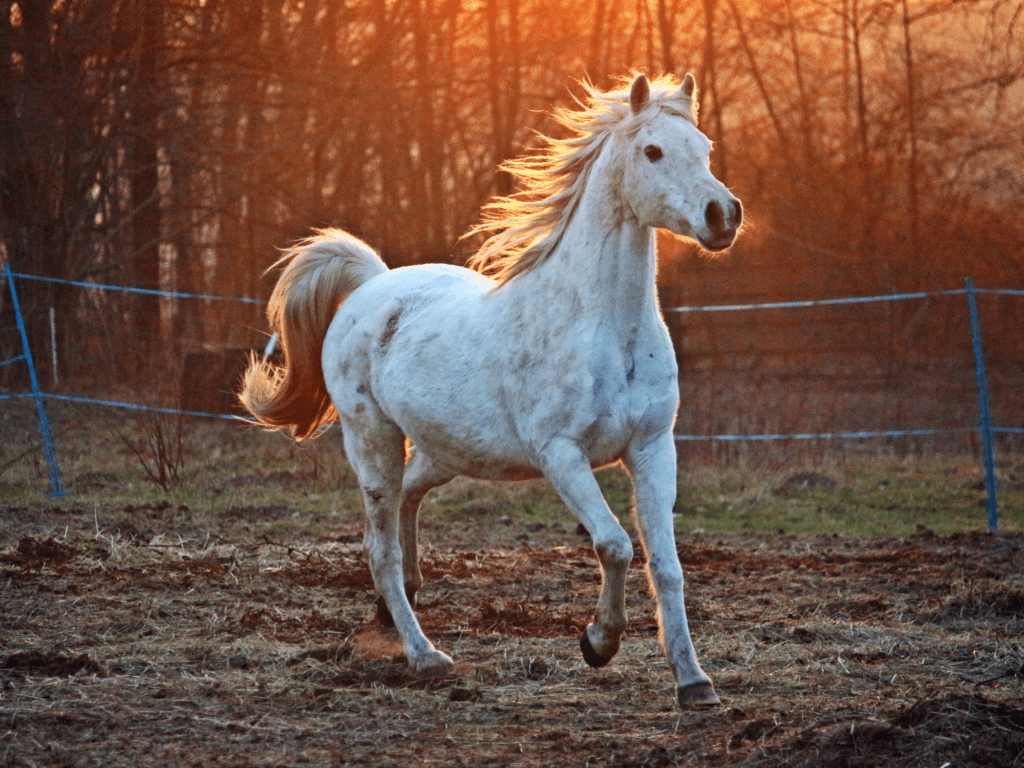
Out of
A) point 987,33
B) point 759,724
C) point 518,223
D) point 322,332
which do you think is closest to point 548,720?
point 759,724

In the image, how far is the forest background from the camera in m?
14.1

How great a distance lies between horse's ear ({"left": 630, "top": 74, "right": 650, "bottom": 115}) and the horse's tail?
5.91ft

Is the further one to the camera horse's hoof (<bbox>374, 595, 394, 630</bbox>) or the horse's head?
horse's hoof (<bbox>374, 595, 394, 630</bbox>)

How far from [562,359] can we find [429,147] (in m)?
12.7

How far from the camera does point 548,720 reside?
3.68 m

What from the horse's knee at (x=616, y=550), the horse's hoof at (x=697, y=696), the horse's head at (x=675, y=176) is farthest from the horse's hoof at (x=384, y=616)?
the horse's head at (x=675, y=176)

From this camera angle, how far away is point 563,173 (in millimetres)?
4344

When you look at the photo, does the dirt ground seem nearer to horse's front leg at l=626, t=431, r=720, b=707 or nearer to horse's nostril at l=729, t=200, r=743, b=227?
horse's front leg at l=626, t=431, r=720, b=707


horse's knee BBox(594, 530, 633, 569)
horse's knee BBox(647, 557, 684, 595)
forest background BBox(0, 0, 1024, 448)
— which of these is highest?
forest background BBox(0, 0, 1024, 448)

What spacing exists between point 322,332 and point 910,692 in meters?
2.95

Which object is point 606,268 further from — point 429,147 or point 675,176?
point 429,147

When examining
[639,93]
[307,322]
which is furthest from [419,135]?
[639,93]

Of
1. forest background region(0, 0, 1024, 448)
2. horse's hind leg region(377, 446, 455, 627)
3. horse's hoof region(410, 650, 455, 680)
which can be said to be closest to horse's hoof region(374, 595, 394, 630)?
horse's hind leg region(377, 446, 455, 627)

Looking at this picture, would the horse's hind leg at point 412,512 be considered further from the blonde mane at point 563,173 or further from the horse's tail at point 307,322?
the blonde mane at point 563,173
